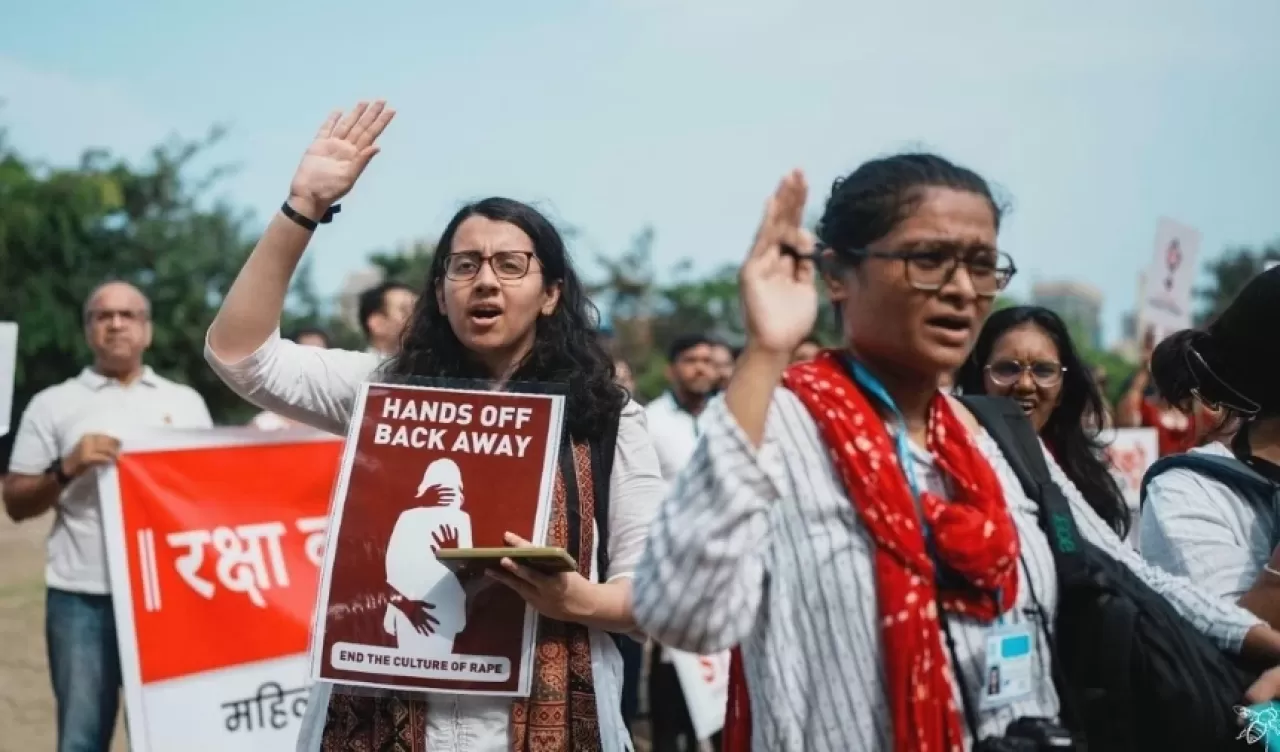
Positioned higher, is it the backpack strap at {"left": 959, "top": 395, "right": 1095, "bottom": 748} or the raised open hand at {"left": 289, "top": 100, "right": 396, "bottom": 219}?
the raised open hand at {"left": 289, "top": 100, "right": 396, "bottom": 219}

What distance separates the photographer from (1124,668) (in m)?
2.19

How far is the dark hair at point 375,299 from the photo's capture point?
6598 mm

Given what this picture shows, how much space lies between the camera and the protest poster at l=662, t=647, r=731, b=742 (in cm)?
738

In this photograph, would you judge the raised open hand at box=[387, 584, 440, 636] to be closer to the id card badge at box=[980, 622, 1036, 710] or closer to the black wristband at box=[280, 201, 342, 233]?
the black wristband at box=[280, 201, 342, 233]

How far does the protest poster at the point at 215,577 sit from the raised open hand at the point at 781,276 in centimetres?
405

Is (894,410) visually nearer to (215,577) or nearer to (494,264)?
(494,264)

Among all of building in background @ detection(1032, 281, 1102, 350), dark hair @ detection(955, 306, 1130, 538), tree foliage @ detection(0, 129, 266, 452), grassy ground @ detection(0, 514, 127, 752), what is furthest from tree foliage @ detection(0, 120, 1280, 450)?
building in background @ detection(1032, 281, 1102, 350)

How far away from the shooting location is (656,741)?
24.7 ft

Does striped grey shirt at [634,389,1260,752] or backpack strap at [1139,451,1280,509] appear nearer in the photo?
striped grey shirt at [634,389,1260,752]

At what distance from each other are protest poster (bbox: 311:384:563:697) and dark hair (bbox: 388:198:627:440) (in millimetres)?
132

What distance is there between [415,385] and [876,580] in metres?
1.30

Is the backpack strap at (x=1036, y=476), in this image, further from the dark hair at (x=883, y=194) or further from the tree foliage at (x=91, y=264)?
the tree foliage at (x=91, y=264)

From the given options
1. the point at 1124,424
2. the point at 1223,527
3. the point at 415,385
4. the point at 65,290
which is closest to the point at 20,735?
the point at 415,385

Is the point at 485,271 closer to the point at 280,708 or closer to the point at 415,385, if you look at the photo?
the point at 415,385
